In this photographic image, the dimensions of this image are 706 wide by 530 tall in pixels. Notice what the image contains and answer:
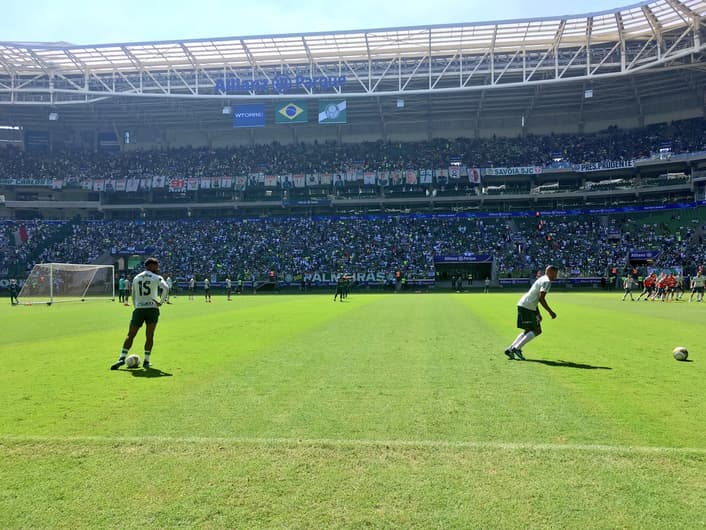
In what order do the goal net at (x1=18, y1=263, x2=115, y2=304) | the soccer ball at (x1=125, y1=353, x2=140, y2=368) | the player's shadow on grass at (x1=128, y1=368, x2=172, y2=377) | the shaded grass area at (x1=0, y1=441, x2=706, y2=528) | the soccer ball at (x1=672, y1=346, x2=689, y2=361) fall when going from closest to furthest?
the shaded grass area at (x1=0, y1=441, x2=706, y2=528) < the player's shadow on grass at (x1=128, y1=368, x2=172, y2=377) < the soccer ball at (x1=125, y1=353, x2=140, y2=368) < the soccer ball at (x1=672, y1=346, x2=689, y2=361) < the goal net at (x1=18, y1=263, x2=115, y2=304)

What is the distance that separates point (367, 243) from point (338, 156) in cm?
1534

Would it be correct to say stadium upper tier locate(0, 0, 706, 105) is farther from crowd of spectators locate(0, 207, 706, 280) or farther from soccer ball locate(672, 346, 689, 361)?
soccer ball locate(672, 346, 689, 361)

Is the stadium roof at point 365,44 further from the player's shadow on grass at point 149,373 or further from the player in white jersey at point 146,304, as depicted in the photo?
the player's shadow on grass at point 149,373

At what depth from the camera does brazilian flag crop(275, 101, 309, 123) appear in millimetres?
48594

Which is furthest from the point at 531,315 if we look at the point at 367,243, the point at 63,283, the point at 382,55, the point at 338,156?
the point at 338,156

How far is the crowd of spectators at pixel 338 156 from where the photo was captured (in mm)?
59719

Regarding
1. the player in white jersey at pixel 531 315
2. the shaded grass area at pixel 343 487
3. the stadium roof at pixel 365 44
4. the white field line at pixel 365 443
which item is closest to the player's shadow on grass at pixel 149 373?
the white field line at pixel 365 443

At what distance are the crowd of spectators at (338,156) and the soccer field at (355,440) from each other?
54739 millimetres

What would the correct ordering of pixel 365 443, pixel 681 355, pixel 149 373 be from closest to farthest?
pixel 365 443 → pixel 149 373 → pixel 681 355

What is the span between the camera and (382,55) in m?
48.6

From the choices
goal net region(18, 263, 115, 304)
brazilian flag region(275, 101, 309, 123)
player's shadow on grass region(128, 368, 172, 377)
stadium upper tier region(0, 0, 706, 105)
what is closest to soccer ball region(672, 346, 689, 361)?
player's shadow on grass region(128, 368, 172, 377)

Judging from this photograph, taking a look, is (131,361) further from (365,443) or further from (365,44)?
(365,44)

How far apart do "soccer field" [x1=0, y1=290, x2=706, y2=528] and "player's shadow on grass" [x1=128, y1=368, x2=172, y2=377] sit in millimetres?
→ 96

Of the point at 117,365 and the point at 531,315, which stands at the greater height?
the point at 531,315
